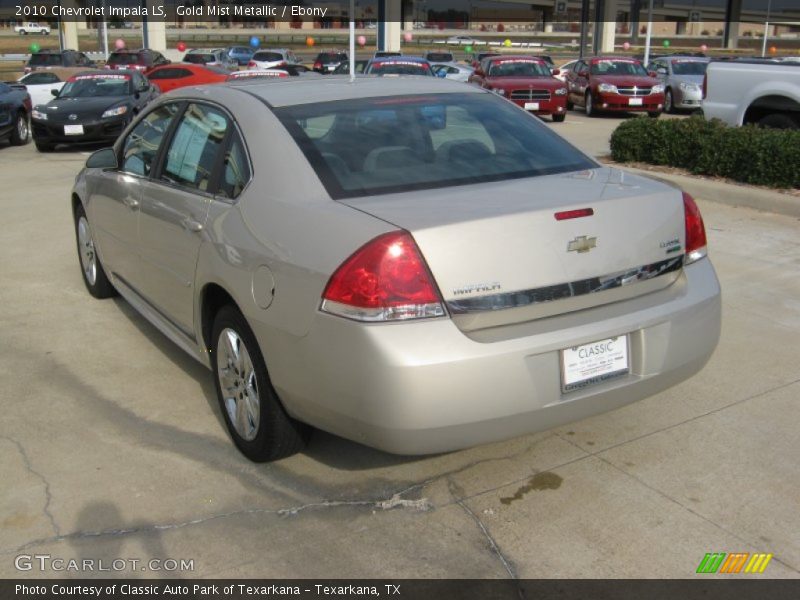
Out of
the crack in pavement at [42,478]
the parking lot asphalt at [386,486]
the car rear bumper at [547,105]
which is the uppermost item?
the car rear bumper at [547,105]

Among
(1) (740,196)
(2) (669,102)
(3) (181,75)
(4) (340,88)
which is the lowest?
(1) (740,196)

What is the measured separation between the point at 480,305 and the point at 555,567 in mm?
969

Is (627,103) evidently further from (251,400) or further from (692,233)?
(251,400)

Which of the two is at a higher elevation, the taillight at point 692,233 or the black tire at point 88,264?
the taillight at point 692,233

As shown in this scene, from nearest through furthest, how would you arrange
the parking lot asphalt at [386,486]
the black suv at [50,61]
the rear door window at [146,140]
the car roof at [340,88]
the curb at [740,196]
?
the parking lot asphalt at [386,486] → the car roof at [340,88] → the rear door window at [146,140] → the curb at [740,196] → the black suv at [50,61]

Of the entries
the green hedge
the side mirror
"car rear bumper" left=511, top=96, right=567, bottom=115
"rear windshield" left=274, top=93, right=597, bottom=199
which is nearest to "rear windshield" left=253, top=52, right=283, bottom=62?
"car rear bumper" left=511, top=96, right=567, bottom=115

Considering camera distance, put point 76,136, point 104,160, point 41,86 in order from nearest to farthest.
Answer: point 104,160 → point 76,136 → point 41,86

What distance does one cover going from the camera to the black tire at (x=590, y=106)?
21594 millimetres

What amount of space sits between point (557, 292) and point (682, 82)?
20977mm

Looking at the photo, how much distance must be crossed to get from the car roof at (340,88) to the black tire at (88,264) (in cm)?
215

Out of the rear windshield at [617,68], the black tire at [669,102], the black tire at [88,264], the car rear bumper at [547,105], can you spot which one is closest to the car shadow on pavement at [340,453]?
the black tire at [88,264]

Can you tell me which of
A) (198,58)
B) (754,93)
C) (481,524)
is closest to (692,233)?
(481,524)

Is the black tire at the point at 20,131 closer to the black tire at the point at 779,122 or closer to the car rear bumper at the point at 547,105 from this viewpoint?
the car rear bumper at the point at 547,105

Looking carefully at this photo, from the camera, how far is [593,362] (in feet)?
10.9
